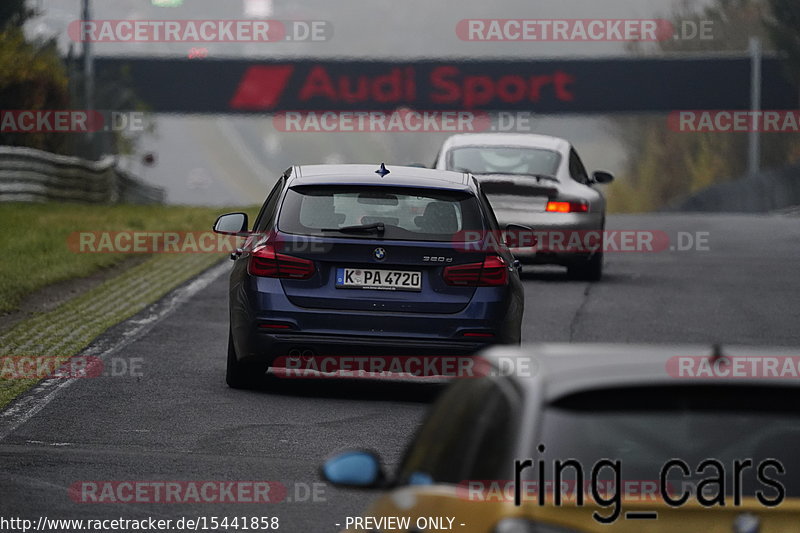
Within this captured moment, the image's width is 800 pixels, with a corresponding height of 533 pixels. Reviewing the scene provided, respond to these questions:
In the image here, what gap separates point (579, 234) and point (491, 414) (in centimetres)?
1625

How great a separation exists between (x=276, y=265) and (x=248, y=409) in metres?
0.92

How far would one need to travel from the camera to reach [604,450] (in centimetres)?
473

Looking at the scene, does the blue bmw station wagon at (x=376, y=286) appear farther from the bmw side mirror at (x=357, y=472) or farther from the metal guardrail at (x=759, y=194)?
the metal guardrail at (x=759, y=194)

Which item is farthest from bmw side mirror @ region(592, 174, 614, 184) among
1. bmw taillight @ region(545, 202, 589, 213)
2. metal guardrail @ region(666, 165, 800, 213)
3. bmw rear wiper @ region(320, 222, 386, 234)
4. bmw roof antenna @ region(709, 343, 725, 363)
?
metal guardrail @ region(666, 165, 800, 213)

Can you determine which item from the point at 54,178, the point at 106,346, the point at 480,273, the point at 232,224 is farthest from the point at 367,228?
the point at 54,178

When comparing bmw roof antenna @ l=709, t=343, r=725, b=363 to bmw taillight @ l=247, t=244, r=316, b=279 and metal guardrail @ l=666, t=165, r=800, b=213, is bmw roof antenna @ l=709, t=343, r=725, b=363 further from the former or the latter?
metal guardrail @ l=666, t=165, r=800, b=213

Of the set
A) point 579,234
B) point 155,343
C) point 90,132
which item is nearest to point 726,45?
point 90,132

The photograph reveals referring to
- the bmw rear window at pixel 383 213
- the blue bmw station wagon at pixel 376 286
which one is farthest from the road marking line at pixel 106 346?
the bmw rear window at pixel 383 213

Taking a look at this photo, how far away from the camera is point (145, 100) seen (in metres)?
64.6

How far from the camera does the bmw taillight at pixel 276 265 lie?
11.9 metres

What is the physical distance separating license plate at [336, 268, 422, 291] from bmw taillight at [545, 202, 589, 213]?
8859mm

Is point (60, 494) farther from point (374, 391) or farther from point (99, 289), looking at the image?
point (99, 289)

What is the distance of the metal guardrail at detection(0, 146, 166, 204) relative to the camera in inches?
1217

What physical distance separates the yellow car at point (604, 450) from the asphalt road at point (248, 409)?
335 cm
